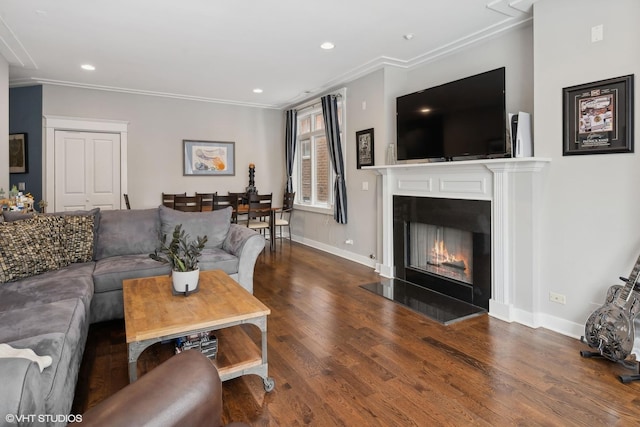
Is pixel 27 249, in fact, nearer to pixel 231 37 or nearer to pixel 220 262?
pixel 220 262

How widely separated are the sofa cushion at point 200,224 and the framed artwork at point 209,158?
2903mm

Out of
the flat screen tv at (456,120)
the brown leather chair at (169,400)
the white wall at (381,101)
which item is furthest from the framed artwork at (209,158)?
the brown leather chair at (169,400)

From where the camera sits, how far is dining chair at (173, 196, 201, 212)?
5668 millimetres

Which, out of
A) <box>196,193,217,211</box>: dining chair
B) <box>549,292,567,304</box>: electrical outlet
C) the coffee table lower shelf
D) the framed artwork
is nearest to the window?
the framed artwork

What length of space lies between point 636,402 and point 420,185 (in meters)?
2.57

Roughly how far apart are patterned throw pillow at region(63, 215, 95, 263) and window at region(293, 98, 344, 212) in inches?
138

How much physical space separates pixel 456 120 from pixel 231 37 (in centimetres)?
245

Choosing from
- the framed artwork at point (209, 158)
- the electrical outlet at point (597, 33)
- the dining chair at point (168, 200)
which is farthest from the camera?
the framed artwork at point (209, 158)

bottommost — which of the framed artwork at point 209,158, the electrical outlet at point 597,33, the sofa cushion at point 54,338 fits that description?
the sofa cushion at point 54,338

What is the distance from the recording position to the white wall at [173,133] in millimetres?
5848

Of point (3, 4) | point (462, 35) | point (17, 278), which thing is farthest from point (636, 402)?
point (3, 4)

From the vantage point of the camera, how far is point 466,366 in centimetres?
239

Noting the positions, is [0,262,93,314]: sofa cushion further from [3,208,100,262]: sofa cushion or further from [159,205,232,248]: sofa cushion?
[159,205,232,248]: sofa cushion

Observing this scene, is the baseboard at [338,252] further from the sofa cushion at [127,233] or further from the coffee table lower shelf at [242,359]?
the coffee table lower shelf at [242,359]
